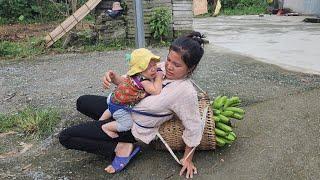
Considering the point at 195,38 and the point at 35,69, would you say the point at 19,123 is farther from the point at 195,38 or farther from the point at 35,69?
the point at 35,69

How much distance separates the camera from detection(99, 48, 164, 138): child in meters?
3.33

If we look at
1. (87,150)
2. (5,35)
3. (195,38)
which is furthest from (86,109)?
(5,35)

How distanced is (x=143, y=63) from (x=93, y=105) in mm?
932

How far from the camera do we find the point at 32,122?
14.7ft

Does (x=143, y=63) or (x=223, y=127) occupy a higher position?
(x=143, y=63)

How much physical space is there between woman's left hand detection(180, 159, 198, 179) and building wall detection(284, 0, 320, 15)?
1289cm

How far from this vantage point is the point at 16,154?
13.1 ft

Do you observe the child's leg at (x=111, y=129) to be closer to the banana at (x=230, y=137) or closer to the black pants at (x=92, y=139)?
the black pants at (x=92, y=139)

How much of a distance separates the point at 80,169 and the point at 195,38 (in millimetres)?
1426

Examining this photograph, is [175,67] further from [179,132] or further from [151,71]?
[179,132]

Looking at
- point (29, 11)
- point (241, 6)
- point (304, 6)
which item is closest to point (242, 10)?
point (241, 6)

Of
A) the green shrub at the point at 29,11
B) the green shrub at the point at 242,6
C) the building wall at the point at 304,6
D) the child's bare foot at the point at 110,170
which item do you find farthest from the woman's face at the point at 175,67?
the green shrub at the point at 242,6

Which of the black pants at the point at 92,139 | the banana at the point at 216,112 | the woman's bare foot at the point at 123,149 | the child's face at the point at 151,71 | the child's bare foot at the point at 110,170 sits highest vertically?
the child's face at the point at 151,71

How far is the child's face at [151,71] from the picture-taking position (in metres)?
3.34
